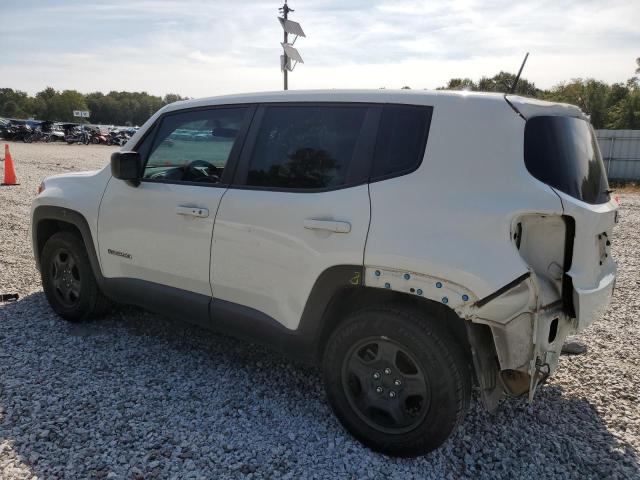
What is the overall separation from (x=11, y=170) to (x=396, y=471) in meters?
14.0

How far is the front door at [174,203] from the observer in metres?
3.29

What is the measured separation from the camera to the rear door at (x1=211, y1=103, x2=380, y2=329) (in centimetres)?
270

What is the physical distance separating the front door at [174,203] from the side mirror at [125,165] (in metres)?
0.12

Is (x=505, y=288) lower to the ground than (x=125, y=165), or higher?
lower

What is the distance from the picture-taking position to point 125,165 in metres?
3.54

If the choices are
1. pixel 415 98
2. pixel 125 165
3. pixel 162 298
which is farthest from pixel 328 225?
pixel 125 165

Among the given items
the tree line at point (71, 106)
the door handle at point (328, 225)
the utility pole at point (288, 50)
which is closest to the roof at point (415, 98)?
the door handle at point (328, 225)

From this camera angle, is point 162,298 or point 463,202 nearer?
point 463,202

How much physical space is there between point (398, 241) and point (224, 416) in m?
1.50

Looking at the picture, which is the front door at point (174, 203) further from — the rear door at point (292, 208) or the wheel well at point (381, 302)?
the wheel well at point (381, 302)

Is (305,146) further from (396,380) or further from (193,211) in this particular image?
(396,380)

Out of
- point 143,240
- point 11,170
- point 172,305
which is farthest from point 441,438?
point 11,170

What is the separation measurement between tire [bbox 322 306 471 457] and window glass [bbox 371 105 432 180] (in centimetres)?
72

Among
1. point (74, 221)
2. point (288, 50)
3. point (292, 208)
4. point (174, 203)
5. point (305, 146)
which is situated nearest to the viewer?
point (292, 208)
